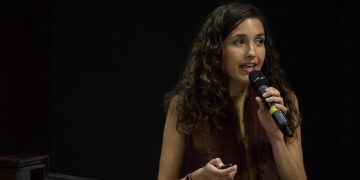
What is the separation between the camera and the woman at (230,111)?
190 cm

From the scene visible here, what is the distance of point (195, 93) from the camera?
2.09 metres

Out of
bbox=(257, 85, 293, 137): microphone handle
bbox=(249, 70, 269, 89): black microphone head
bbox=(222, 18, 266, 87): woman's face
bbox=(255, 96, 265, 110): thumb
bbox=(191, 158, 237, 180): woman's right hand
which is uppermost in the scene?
bbox=(222, 18, 266, 87): woman's face

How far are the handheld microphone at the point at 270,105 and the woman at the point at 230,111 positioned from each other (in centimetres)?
14

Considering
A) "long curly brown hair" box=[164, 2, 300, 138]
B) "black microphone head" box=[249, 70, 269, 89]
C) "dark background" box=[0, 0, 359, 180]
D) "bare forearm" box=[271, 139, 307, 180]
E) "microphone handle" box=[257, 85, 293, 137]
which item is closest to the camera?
"microphone handle" box=[257, 85, 293, 137]

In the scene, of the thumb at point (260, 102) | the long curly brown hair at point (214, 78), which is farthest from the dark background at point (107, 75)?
the thumb at point (260, 102)

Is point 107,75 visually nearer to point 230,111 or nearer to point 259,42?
point 230,111

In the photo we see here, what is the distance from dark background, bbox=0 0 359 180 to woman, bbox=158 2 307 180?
630 mm

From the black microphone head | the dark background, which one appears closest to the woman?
the black microphone head

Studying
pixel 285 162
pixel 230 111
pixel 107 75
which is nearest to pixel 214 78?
pixel 230 111

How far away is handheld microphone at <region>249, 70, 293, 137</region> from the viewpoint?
1.52 meters

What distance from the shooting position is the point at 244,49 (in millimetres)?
1900

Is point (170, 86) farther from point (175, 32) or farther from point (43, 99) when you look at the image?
point (43, 99)

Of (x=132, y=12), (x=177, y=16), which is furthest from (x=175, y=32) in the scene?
(x=132, y=12)

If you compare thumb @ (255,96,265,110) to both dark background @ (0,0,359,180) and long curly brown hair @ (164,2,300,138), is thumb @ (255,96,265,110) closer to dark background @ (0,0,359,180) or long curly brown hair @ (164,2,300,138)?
long curly brown hair @ (164,2,300,138)
